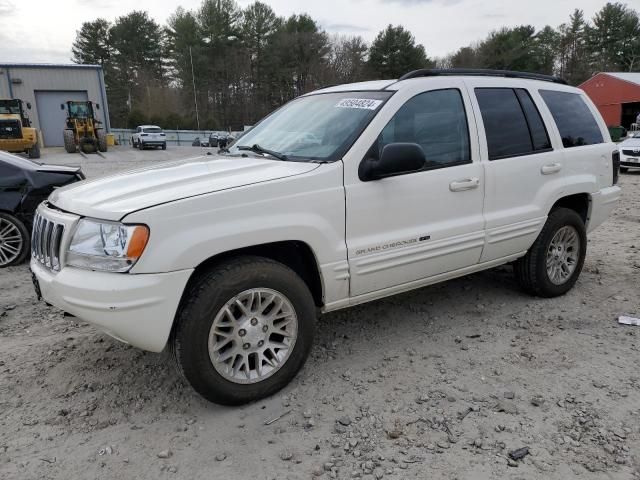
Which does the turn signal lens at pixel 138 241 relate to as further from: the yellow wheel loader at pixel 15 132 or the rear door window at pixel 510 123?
the yellow wheel loader at pixel 15 132

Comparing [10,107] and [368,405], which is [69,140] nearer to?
[10,107]

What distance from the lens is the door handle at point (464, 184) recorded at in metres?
3.74

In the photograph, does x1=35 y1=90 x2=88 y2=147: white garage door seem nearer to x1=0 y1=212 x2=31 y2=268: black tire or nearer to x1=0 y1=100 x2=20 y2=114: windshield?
x1=0 y1=100 x2=20 y2=114: windshield

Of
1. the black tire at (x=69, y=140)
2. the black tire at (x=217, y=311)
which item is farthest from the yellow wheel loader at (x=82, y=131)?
the black tire at (x=217, y=311)

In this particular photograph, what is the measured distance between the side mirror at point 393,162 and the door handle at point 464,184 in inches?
20.5

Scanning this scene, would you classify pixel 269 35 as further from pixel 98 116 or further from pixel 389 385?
pixel 389 385

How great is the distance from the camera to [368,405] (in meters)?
3.10

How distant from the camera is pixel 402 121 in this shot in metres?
3.58

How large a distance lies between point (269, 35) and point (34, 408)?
197 feet

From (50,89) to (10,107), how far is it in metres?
12.5

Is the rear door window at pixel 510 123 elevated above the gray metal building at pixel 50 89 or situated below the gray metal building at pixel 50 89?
below

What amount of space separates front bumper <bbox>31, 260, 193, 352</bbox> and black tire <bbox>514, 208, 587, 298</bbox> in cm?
318

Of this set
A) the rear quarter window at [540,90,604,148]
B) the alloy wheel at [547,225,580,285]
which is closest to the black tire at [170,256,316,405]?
the alloy wheel at [547,225,580,285]

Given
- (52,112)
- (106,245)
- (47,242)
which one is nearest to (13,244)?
(47,242)
